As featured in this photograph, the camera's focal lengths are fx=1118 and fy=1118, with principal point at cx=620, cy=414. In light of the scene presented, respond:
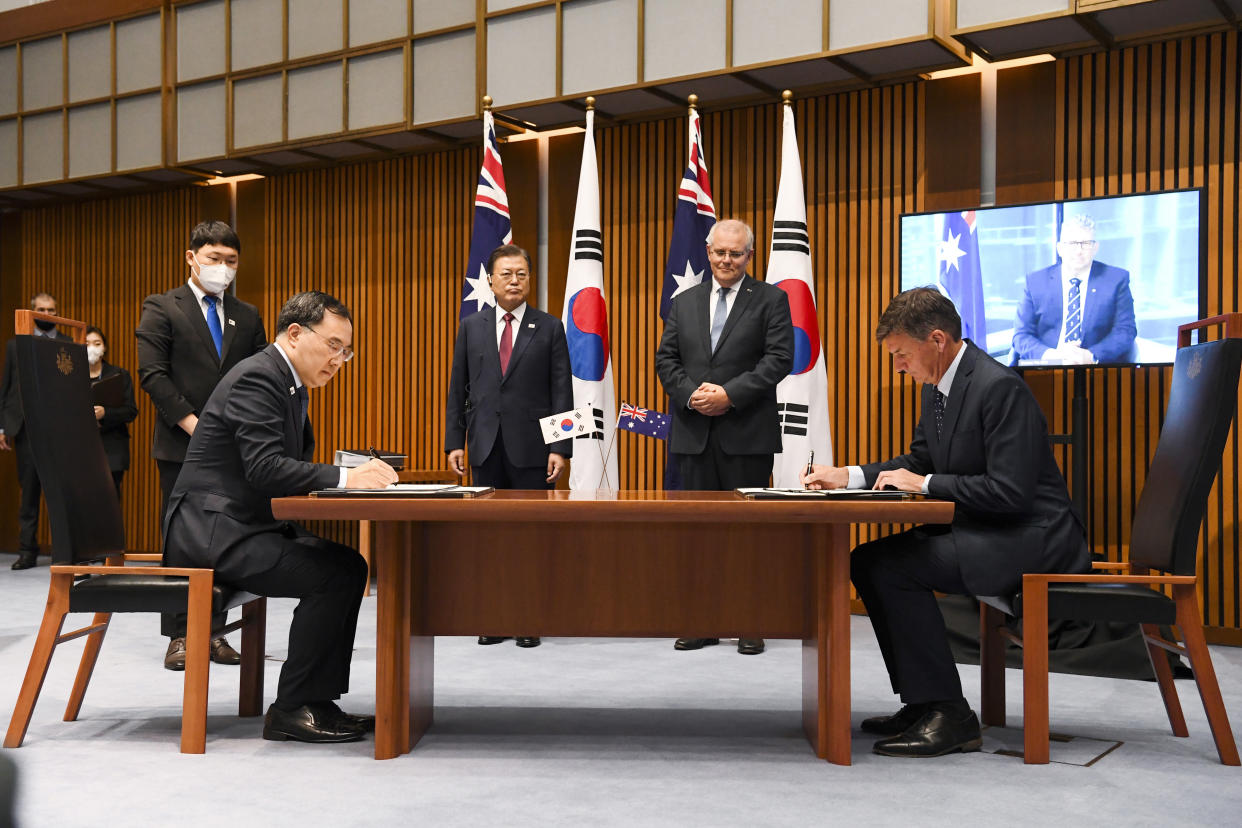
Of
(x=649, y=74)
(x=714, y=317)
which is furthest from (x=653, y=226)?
(x=714, y=317)

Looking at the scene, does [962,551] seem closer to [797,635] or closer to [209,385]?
[797,635]

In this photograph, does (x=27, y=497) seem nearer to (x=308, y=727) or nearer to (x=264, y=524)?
(x=264, y=524)

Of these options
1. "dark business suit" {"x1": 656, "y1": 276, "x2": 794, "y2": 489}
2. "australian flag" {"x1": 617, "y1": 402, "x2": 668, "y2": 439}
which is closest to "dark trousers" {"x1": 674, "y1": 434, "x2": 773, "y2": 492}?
"dark business suit" {"x1": 656, "y1": 276, "x2": 794, "y2": 489}

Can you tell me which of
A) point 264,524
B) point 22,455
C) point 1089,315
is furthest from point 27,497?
point 1089,315

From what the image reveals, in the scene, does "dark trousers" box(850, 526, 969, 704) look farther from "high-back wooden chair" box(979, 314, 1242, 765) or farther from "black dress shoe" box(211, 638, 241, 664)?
"black dress shoe" box(211, 638, 241, 664)

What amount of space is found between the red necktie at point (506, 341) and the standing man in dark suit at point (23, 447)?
4.20 metres

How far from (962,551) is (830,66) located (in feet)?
10.6

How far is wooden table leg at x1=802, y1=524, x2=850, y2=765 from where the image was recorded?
282 centimetres

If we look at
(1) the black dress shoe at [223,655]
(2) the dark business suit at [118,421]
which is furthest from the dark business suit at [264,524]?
(2) the dark business suit at [118,421]

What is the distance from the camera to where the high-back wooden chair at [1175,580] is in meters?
2.84

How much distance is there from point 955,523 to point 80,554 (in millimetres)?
2399

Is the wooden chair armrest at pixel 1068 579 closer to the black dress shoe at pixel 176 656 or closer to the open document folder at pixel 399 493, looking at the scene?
the open document folder at pixel 399 493

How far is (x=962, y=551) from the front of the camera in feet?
9.63

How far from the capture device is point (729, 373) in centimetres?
454
